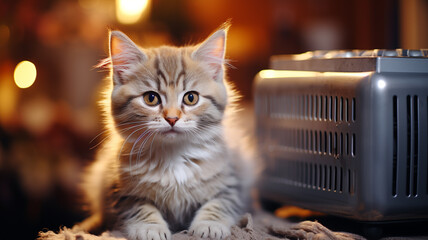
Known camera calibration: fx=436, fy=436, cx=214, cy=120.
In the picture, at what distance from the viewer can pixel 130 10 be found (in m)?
2.52

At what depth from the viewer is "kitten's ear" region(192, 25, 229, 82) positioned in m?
1.18

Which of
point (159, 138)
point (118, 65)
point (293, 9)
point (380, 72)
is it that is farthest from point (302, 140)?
point (293, 9)

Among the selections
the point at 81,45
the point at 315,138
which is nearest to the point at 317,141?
the point at 315,138

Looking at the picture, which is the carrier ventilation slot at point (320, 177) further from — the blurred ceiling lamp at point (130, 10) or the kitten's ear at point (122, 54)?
the blurred ceiling lamp at point (130, 10)

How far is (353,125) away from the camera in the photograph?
3.44 ft

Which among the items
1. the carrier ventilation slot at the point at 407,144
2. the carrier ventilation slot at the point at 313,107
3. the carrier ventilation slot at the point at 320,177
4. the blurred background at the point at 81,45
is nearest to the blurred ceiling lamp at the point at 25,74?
the blurred background at the point at 81,45

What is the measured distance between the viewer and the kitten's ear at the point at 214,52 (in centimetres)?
118

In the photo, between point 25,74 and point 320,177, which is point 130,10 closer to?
point 25,74

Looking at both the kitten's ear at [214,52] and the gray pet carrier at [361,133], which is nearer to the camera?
the gray pet carrier at [361,133]

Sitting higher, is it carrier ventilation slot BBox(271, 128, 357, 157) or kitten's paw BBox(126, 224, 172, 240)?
carrier ventilation slot BBox(271, 128, 357, 157)

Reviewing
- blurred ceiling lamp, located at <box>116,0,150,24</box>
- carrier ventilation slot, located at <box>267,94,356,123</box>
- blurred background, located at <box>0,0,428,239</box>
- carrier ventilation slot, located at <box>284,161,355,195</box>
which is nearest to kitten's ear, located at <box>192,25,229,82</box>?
carrier ventilation slot, located at <box>267,94,356,123</box>

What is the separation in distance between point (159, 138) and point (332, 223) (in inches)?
21.0

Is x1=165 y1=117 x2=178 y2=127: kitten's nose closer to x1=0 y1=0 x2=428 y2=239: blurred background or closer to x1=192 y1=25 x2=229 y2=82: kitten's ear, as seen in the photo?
x1=192 y1=25 x2=229 y2=82: kitten's ear

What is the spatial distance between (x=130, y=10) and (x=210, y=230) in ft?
5.83
